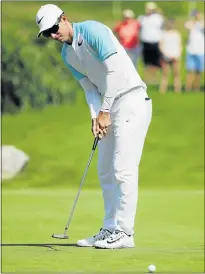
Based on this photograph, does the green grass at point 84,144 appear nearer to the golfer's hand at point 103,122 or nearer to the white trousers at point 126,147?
the white trousers at point 126,147

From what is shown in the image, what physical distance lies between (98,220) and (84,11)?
33.5 m

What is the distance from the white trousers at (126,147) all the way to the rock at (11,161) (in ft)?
28.0

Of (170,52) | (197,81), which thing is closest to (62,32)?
(170,52)

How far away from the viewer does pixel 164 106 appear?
2102 cm

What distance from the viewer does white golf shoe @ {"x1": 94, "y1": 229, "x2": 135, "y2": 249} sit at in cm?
830

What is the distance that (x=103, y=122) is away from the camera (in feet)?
26.6

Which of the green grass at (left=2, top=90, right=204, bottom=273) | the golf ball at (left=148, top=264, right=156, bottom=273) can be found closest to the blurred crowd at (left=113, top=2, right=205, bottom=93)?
the green grass at (left=2, top=90, right=204, bottom=273)

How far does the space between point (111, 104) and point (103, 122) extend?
0.15m

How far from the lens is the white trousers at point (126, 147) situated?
8.23 metres

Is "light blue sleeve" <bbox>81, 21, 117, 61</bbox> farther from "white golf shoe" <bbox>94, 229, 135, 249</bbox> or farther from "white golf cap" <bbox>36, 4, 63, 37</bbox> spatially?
"white golf shoe" <bbox>94, 229, 135, 249</bbox>

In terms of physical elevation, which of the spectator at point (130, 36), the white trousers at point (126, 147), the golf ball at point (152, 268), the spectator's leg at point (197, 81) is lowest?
the golf ball at point (152, 268)

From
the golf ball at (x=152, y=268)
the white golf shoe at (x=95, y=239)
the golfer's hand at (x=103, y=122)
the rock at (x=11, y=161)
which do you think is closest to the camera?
the golf ball at (x=152, y=268)

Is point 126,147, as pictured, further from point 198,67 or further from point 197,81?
point 197,81

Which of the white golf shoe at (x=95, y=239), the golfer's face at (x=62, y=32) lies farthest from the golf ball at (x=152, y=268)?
the golfer's face at (x=62, y=32)
